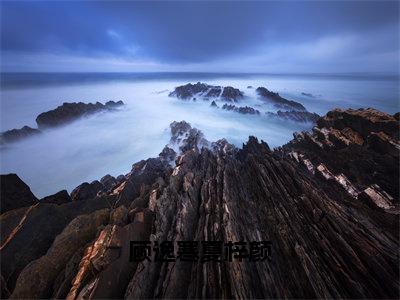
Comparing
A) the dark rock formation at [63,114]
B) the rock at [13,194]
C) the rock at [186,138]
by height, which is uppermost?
the rock at [13,194]

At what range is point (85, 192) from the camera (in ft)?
47.1

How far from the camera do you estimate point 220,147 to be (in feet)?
68.1

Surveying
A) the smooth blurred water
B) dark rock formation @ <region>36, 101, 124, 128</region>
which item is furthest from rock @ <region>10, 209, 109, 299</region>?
dark rock formation @ <region>36, 101, 124, 128</region>

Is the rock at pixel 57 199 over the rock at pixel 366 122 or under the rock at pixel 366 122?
under

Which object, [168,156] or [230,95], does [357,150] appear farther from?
[230,95]

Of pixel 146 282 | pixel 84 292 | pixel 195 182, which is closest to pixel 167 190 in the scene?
pixel 195 182

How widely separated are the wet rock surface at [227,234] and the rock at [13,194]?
2.01 metres

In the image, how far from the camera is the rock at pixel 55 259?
23.0 ft

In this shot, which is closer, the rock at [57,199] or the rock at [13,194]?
the rock at [13,194]

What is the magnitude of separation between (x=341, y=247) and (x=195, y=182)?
692 centimetres

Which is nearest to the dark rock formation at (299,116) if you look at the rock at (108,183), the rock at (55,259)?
the rock at (108,183)

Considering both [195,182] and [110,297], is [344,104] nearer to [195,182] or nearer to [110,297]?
[195,182]

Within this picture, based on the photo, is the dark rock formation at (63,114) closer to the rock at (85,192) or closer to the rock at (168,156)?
the rock at (168,156)

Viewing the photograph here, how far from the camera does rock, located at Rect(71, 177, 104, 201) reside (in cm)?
1391
